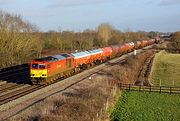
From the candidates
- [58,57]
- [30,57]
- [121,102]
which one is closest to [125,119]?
[121,102]

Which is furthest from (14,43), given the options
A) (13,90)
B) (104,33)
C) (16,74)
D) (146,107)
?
(104,33)

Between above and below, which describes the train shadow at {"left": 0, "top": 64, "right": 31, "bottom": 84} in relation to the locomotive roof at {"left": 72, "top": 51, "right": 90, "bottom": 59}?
below

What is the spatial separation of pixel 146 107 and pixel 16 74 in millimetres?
21383

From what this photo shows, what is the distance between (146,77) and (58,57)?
623 inches

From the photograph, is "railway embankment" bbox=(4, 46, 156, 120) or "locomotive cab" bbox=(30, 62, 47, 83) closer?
"railway embankment" bbox=(4, 46, 156, 120)

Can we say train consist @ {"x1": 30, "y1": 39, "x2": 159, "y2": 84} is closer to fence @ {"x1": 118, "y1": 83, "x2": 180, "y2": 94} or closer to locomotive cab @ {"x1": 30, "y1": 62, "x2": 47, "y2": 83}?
locomotive cab @ {"x1": 30, "y1": 62, "x2": 47, "y2": 83}

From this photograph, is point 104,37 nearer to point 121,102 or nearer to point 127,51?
point 127,51

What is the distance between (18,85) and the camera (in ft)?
121

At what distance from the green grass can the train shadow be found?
1220 centimetres

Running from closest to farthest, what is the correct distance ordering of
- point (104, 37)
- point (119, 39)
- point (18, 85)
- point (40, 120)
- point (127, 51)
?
point (40, 120)
point (18, 85)
point (127, 51)
point (104, 37)
point (119, 39)

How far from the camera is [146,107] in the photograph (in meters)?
31.1

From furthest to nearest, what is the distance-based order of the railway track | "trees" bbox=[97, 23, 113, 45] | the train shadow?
"trees" bbox=[97, 23, 113, 45]
the train shadow
the railway track

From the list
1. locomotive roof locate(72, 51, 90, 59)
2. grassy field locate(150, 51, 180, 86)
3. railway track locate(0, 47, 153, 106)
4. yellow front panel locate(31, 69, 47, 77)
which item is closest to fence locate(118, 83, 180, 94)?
grassy field locate(150, 51, 180, 86)

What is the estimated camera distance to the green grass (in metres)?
26.9
